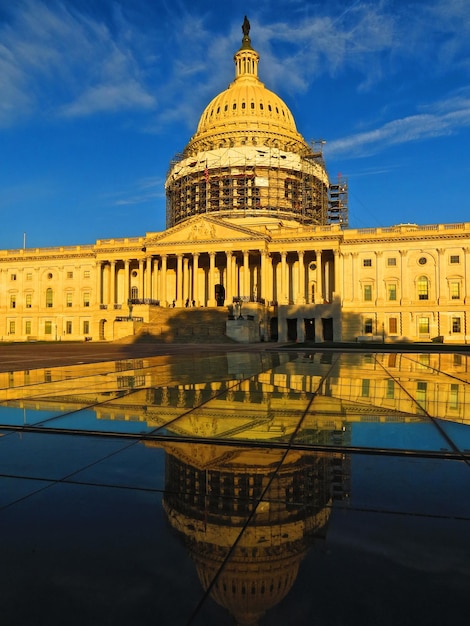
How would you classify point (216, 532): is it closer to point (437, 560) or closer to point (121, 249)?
point (437, 560)

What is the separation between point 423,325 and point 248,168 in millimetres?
42742

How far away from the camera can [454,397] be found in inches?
434

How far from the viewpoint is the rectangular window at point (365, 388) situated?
36.5ft

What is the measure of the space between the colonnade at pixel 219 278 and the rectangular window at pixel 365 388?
6197 cm

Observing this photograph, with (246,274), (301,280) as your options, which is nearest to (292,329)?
(301,280)

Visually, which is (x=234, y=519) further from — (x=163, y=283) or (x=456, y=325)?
(x=163, y=283)

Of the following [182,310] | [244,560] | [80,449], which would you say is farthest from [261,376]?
[182,310]

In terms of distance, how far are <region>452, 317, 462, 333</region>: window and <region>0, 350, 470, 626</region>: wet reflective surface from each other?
7402cm

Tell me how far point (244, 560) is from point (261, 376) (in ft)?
39.8

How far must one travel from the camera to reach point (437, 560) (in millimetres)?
3166

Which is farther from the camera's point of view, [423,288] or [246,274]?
[246,274]

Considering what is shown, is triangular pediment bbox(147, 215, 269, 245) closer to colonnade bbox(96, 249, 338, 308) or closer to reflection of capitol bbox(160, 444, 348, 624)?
colonnade bbox(96, 249, 338, 308)

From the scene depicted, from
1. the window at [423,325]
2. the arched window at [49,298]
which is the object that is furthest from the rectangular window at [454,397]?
the arched window at [49,298]

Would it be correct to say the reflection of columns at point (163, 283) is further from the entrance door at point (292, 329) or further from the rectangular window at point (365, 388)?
the rectangular window at point (365, 388)
